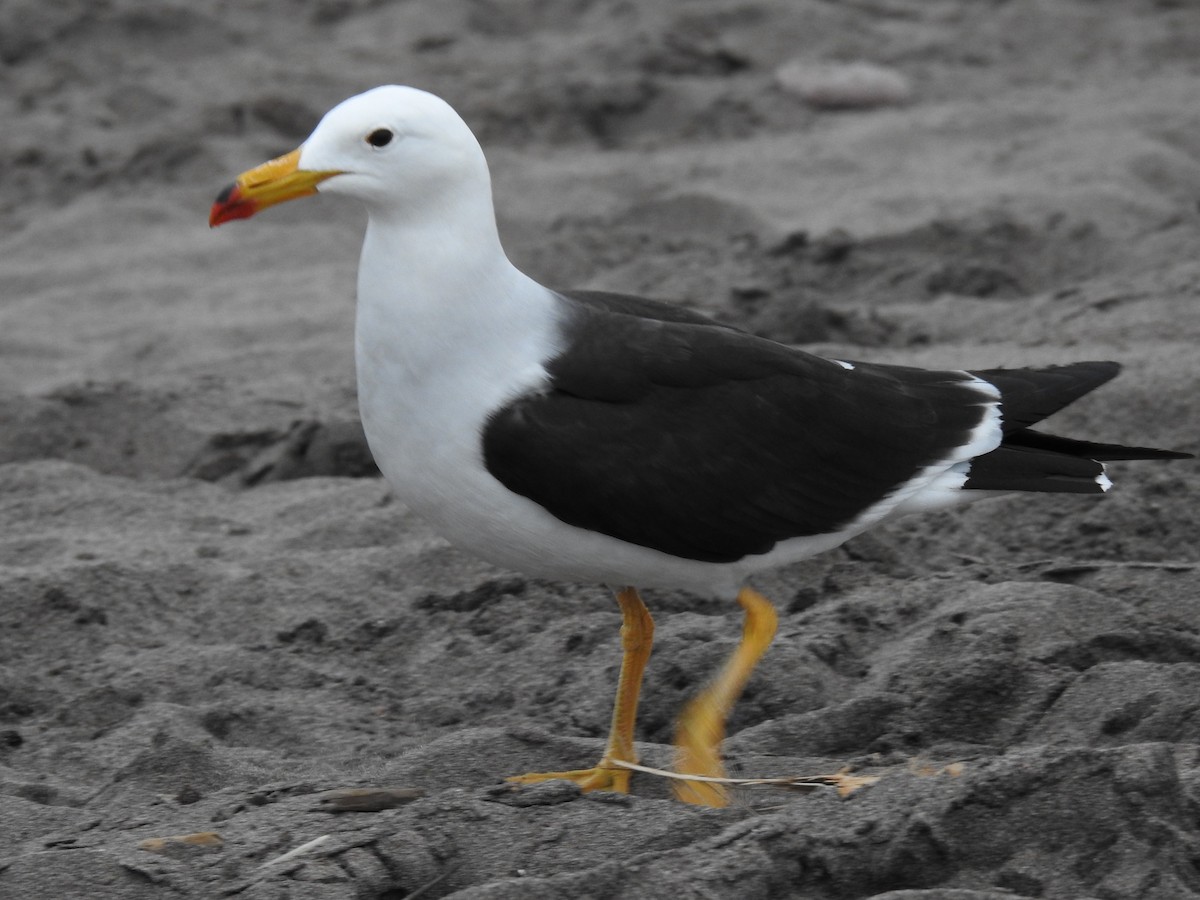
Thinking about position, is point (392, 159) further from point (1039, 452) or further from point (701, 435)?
point (1039, 452)

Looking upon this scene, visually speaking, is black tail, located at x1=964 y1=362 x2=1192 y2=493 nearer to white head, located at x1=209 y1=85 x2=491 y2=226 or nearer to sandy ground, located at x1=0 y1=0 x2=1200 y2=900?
sandy ground, located at x1=0 y1=0 x2=1200 y2=900

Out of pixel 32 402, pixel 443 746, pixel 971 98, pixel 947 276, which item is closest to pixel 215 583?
pixel 443 746

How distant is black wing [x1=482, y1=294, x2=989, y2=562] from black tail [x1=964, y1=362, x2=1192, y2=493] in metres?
0.08

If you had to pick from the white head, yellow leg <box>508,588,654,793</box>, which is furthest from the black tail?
the white head

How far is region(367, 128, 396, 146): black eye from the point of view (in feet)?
9.72

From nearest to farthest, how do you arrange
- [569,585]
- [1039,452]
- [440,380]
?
[440,380] → [1039,452] → [569,585]

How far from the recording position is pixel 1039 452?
131 inches

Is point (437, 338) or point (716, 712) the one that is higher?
point (437, 338)

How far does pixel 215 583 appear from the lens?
3887 mm

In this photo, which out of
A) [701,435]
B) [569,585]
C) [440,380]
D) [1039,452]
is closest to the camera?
[440,380]

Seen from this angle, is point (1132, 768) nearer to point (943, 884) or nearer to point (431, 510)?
point (943, 884)

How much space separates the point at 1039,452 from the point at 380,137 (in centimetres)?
137

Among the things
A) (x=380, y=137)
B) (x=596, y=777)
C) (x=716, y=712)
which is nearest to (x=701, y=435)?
(x=716, y=712)

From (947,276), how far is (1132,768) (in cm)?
345
